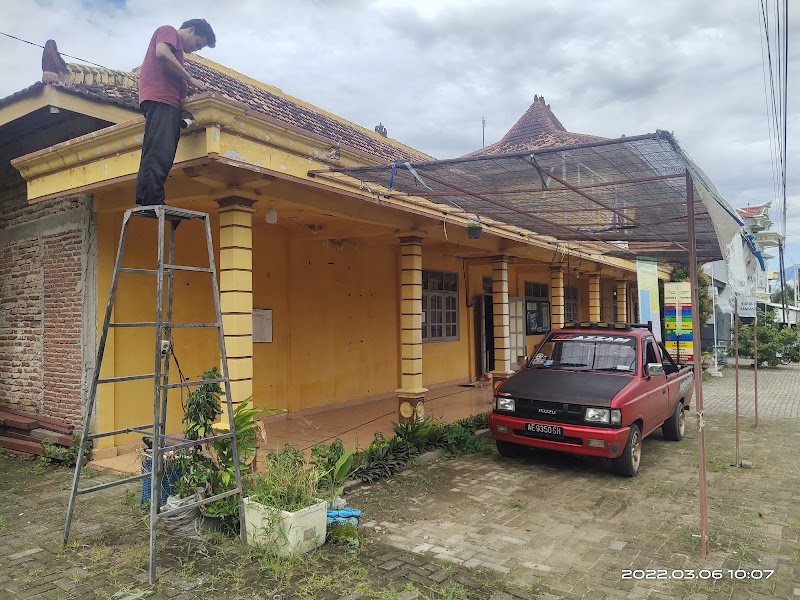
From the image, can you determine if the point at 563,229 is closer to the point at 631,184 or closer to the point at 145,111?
the point at 631,184

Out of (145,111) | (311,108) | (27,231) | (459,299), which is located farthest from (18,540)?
(459,299)

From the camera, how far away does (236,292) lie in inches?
222

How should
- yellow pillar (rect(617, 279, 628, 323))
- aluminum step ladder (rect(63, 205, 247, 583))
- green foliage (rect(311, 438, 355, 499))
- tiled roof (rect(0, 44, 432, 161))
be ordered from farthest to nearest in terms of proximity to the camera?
yellow pillar (rect(617, 279, 628, 323)) < tiled roof (rect(0, 44, 432, 161)) < green foliage (rect(311, 438, 355, 499)) < aluminum step ladder (rect(63, 205, 247, 583))

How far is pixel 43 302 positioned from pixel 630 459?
7635 mm

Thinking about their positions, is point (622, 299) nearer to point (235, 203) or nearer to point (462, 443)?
point (462, 443)

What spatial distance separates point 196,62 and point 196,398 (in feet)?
19.6

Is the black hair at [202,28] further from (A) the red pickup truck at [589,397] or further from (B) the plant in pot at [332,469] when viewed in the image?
(A) the red pickup truck at [589,397]

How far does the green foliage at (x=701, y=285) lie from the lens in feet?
61.8

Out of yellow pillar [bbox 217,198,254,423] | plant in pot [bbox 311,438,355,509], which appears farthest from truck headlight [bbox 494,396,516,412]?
yellow pillar [bbox 217,198,254,423]

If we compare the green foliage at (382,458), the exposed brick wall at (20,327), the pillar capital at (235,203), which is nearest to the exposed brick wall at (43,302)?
the exposed brick wall at (20,327)

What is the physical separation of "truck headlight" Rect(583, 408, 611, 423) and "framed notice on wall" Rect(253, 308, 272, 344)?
5043 mm

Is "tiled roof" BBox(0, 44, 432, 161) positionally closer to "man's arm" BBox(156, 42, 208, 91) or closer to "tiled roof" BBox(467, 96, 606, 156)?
"man's arm" BBox(156, 42, 208, 91)

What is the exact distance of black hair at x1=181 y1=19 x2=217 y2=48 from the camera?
473 centimetres


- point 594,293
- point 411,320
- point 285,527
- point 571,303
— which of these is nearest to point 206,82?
point 411,320
